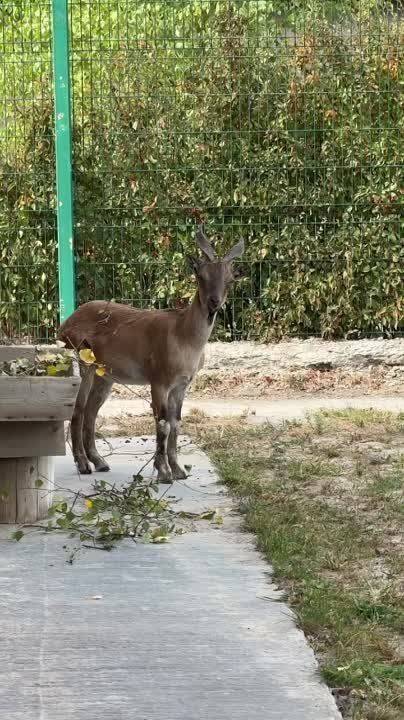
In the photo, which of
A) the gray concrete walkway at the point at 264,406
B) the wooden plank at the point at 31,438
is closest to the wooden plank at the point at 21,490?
the wooden plank at the point at 31,438

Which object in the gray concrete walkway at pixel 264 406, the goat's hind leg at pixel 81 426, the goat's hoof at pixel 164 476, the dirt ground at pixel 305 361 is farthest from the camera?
the dirt ground at pixel 305 361

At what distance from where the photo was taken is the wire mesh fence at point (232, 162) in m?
12.7

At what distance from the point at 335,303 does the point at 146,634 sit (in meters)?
8.09

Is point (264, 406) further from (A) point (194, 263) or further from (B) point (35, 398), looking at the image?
(B) point (35, 398)

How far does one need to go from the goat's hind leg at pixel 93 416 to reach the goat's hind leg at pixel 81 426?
9cm

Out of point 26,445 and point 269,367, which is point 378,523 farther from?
point 269,367

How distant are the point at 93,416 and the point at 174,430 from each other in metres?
0.65

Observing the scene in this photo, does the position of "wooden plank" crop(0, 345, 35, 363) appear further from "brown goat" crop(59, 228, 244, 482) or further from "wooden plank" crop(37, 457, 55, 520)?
"wooden plank" crop(37, 457, 55, 520)

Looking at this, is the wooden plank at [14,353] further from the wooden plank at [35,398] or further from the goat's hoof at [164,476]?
the wooden plank at [35,398]

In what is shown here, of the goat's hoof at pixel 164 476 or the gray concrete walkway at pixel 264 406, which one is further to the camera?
the gray concrete walkway at pixel 264 406

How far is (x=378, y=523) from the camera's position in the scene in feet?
23.1

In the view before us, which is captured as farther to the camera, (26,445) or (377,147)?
(377,147)

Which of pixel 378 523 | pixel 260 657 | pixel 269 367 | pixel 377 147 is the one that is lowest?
pixel 269 367

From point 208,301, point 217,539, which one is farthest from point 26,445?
point 208,301
